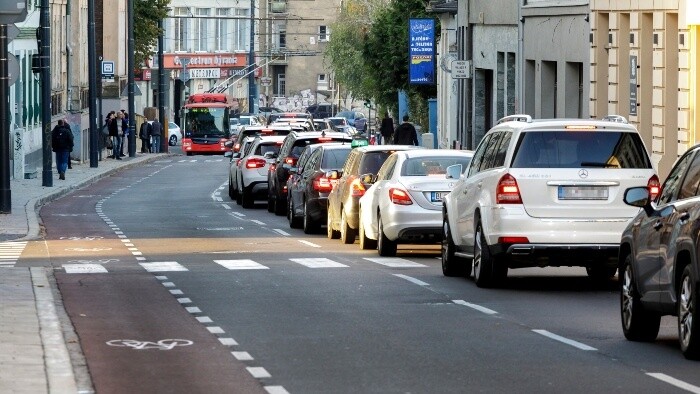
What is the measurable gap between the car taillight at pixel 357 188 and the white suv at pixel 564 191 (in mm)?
8172

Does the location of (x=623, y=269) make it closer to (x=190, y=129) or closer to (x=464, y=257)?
(x=464, y=257)

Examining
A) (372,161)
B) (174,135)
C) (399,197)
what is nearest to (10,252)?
(372,161)

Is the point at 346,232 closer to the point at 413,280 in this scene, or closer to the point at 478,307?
the point at 413,280

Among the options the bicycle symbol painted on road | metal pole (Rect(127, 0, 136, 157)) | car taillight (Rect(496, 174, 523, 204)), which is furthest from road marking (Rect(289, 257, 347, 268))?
metal pole (Rect(127, 0, 136, 157))

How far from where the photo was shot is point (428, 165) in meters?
24.4

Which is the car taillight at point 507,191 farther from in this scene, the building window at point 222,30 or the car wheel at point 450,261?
the building window at point 222,30

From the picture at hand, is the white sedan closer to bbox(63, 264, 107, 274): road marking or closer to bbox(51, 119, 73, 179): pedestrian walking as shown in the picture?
bbox(63, 264, 107, 274): road marking

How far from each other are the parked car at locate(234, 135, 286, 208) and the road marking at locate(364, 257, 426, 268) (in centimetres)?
1758

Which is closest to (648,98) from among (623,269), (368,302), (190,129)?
(368,302)

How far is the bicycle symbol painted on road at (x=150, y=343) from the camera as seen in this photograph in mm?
13836

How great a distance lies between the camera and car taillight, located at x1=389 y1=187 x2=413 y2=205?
23.9 m

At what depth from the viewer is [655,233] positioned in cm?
1342

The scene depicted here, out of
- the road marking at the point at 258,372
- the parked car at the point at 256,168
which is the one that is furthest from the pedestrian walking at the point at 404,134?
the road marking at the point at 258,372

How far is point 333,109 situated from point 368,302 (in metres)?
118
